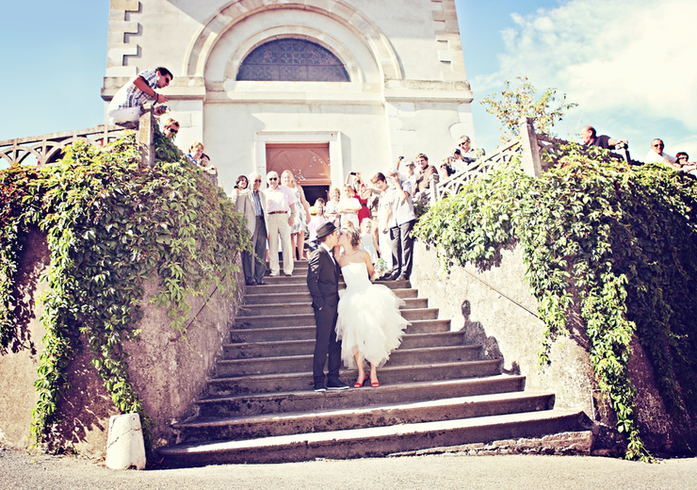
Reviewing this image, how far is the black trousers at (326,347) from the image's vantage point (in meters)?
5.27

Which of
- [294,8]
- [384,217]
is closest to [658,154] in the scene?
[384,217]

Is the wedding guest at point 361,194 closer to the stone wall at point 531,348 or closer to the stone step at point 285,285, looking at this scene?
the stone step at point 285,285

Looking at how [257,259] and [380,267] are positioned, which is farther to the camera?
[380,267]

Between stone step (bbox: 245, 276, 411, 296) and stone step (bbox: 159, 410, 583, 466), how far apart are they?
10.5 ft

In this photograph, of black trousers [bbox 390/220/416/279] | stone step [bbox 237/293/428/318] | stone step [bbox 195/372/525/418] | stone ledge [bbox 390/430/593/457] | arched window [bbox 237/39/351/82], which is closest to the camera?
stone ledge [bbox 390/430/593/457]

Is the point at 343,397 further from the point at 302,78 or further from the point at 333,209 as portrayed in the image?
the point at 302,78

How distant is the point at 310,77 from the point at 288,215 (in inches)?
239

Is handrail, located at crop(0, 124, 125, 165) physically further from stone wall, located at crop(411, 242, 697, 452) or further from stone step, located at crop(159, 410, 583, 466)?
stone wall, located at crop(411, 242, 697, 452)

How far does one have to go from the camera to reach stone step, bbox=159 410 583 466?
4.29m

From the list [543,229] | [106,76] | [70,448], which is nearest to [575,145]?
[543,229]

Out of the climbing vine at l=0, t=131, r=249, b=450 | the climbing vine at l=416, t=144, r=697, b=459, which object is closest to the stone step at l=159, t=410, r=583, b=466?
the climbing vine at l=0, t=131, r=249, b=450

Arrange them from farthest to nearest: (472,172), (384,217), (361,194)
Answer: (361,194), (384,217), (472,172)

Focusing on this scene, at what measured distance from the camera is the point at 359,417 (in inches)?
191

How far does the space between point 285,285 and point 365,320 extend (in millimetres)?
2560
